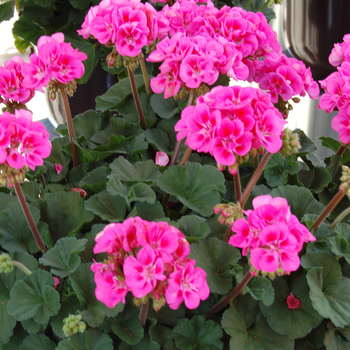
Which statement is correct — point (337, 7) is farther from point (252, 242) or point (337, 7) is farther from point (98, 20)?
point (252, 242)

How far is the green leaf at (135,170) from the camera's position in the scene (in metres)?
0.76

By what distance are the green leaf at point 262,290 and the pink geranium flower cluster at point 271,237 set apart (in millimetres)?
121

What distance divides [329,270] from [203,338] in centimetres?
22

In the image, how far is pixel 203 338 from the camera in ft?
1.94

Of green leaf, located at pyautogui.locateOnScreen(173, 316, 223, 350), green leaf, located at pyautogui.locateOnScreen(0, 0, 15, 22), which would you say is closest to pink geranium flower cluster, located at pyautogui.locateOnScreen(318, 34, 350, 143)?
green leaf, located at pyautogui.locateOnScreen(173, 316, 223, 350)

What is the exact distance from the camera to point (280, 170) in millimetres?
831

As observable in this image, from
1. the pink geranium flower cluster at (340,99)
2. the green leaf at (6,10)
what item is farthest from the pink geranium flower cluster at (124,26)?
the green leaf at (6,10)

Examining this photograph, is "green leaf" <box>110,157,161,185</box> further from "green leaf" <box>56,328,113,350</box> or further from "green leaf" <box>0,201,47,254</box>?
"green leaf" <box>56,328,113,350</box>

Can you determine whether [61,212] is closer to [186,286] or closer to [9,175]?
[9,175]

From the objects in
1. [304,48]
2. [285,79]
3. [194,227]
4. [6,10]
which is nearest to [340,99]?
[285,79]

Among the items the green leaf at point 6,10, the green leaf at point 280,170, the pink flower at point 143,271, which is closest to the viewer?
the pink flower at point 143,271

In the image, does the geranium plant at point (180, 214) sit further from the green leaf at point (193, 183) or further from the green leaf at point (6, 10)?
the green leaf at point (6, 10)

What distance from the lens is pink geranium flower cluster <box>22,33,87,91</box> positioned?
682mm

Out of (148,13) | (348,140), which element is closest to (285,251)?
(348,140)
